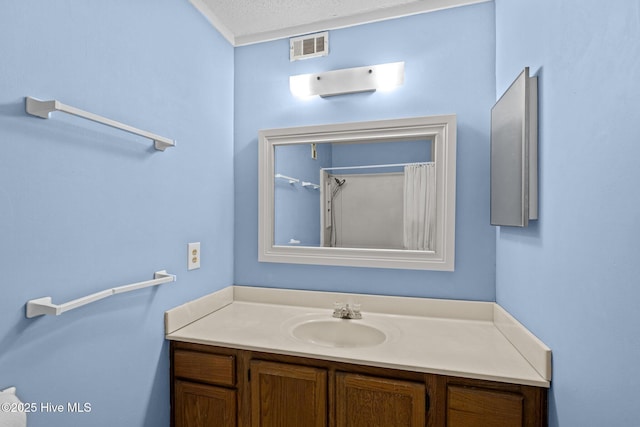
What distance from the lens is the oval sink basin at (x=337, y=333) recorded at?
1.48 m

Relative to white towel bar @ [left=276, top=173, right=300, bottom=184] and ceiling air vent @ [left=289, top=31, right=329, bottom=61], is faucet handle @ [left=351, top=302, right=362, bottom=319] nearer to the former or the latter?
white towel bar @ [left=276, top=173, right=300, bottom=184]

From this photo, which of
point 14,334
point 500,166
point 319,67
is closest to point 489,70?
point 500,166

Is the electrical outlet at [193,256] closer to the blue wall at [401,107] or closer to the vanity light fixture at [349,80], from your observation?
the blue wall at [401,107]

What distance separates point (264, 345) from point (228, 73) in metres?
1.45

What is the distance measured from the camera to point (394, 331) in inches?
53.8

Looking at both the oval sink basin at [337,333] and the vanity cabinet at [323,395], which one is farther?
the oval sink basin at [337,333]

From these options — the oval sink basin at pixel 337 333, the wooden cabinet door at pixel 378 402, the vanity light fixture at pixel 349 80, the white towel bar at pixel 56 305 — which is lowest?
the wooden cabinet door at pixel 378 402

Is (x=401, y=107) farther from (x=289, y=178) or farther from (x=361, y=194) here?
(x=289, y=178)

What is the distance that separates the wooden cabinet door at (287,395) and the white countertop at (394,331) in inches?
2.9

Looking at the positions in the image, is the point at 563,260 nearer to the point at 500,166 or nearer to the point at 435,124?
the point at 500,166

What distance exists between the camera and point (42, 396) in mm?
872

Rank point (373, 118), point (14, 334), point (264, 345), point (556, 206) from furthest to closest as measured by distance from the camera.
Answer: point (373, 118) < point (264, 345) < point (556, 206) < point (14, 334)

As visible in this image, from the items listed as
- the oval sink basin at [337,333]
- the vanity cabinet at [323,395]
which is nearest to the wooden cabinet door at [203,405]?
the vanity cabinet at [323,395]

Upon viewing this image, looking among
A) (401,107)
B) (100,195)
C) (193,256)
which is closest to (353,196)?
(401,107)
